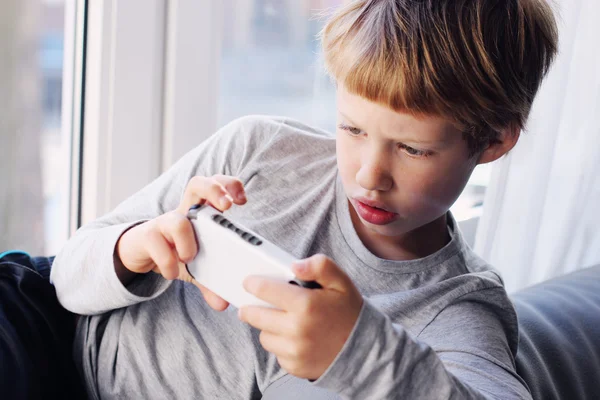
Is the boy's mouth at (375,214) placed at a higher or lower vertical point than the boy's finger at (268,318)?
higher

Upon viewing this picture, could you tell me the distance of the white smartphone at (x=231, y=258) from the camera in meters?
0.62

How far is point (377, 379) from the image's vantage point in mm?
607

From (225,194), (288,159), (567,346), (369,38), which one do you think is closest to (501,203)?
(567,346)

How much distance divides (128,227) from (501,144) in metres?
0.45

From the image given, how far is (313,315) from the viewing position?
59 cm

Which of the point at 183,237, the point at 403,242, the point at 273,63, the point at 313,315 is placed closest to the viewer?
the point at 313,315

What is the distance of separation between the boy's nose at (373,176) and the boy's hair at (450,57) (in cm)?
7

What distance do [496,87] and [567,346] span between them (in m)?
0.42

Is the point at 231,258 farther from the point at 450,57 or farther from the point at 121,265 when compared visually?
the point at 450,57

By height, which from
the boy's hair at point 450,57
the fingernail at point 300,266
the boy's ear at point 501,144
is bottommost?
the fingernail at point 300,266

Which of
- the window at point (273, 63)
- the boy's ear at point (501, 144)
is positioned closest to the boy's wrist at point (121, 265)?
the boy's ear at point (501, 144)

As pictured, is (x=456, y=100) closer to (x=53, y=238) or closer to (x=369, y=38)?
(x=369, y=38)

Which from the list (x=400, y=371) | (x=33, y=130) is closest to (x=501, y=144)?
(x=400, y=371)

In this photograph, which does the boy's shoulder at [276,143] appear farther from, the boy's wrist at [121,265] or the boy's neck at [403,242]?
the boy's wrist at [121,265]
